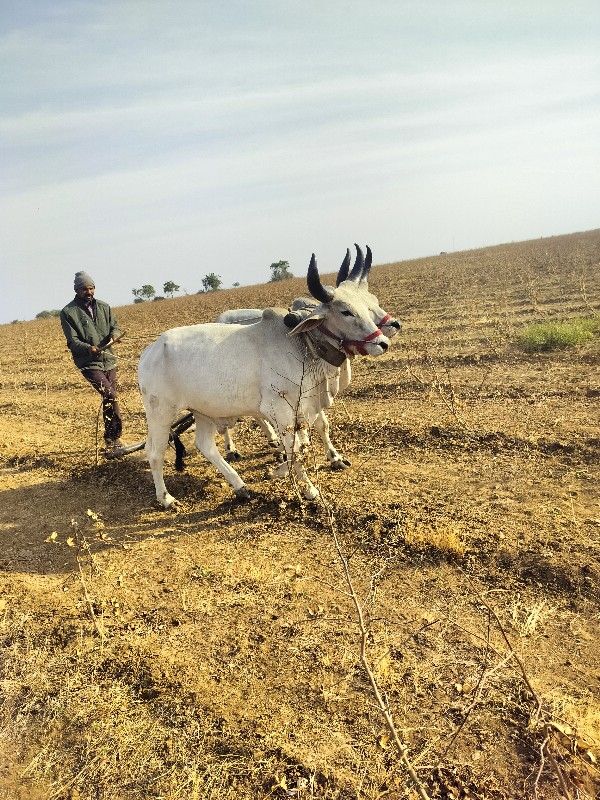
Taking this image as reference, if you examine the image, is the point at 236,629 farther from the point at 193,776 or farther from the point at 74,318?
the point at 74,318

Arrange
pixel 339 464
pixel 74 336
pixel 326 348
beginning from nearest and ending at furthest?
pixel 326 348
pixel 339 464
pixel 74 336

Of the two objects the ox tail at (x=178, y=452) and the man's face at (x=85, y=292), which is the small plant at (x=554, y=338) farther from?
the man's face at (x=85, y=292)

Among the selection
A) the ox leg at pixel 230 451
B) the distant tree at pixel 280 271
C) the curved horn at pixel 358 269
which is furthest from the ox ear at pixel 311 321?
the distant tree at pixel 280 271

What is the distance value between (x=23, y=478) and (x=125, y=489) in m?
1.50

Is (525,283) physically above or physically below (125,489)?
above

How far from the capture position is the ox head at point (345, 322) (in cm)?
459

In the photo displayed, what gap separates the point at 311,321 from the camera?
4715 millimetres

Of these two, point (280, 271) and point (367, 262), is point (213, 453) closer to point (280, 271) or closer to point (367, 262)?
point (367, 262)

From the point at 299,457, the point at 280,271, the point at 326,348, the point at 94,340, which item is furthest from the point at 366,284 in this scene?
the point at 280,271

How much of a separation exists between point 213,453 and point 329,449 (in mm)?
1225

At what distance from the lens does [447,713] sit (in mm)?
2824

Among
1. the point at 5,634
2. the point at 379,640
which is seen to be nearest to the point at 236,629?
the point at 379,640

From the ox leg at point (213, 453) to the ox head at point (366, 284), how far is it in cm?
194

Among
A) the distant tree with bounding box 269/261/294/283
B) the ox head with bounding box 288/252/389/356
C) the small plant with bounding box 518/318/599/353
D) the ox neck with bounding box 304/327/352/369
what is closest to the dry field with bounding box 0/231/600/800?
the ox neck with bounding box 304/327/352/369
